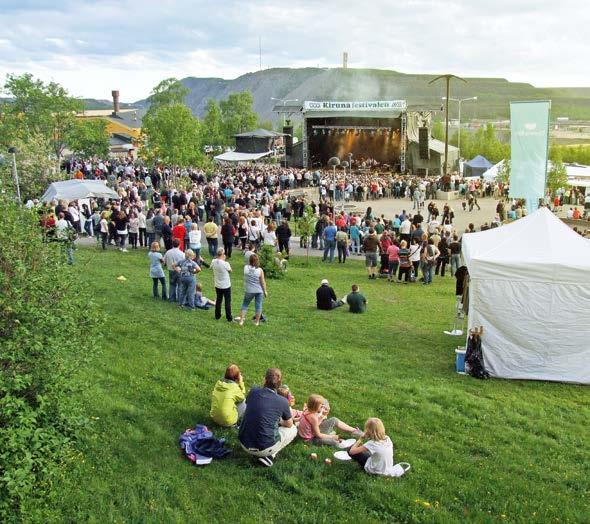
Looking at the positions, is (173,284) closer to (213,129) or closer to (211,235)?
(211,235)

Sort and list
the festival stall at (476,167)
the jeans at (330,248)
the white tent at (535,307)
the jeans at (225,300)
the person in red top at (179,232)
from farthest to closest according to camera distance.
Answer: the festival stall at (476,167) < the jeans at (330,248) < the person in red top at (179,232) < the jeans at (225,300) < the white tent at (535,307)

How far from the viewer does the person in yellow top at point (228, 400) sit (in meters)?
6.86

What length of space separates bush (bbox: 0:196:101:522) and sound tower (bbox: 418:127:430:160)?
134ft

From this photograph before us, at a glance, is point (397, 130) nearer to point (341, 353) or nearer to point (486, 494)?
point (341, 353)

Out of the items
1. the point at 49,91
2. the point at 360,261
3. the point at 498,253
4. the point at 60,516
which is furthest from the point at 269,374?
the point at 49,91

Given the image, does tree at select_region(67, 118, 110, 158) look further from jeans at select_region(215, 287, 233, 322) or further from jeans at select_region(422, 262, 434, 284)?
jeans at select_region(215, 287, 233, 322)

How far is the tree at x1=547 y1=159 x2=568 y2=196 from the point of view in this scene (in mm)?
35250

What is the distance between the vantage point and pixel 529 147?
17.5m

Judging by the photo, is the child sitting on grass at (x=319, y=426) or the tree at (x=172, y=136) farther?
the tree at (x=172, y=136)

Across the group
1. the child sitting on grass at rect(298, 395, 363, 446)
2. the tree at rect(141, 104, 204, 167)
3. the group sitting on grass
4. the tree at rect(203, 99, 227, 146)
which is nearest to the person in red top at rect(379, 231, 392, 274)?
the group sitting on grass

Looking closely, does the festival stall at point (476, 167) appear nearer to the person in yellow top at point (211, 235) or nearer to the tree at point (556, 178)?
the tree at point (556, 178)

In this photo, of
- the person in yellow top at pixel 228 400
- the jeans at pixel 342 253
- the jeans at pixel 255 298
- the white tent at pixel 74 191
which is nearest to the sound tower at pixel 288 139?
the white tent at pixel 74 191

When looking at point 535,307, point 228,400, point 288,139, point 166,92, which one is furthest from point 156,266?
point 166,92

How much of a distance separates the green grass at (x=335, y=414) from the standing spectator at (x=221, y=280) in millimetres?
270
